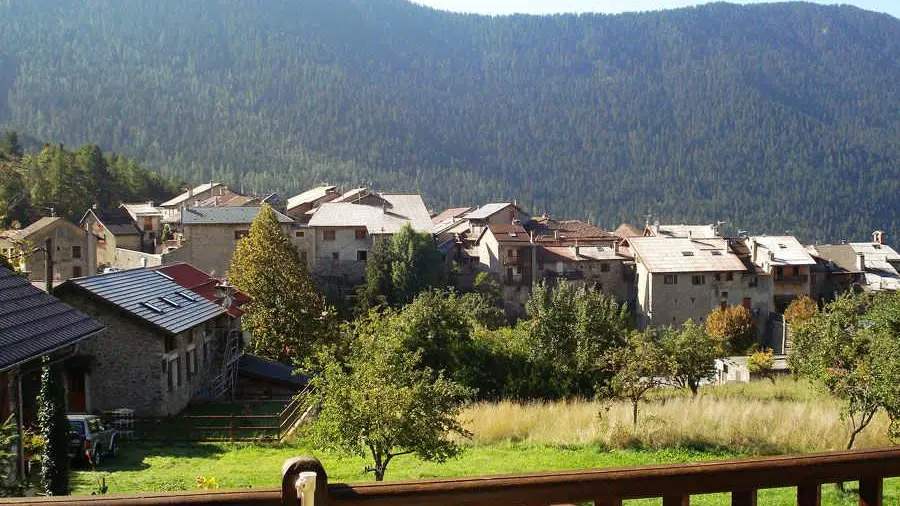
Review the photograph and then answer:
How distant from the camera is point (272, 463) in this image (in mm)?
18938

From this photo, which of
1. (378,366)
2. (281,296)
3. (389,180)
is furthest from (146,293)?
(389,180)

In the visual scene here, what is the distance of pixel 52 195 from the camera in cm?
7044

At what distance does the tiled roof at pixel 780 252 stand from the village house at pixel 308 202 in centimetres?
3707

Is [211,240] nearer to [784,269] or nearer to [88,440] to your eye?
[88,440]

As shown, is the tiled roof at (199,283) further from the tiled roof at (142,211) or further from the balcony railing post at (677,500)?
the tiled roof at (142,211)

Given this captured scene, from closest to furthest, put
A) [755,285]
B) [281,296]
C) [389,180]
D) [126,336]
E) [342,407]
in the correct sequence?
[342,407] → [126,336] → [281,296] → [755,285] → [389,180]

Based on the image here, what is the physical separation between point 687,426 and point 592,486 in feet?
62.1

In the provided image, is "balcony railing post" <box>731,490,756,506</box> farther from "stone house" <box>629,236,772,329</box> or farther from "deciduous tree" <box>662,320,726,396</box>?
"stone house" <box>629,236,772,329</box>

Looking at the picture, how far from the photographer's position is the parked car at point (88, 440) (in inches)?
721

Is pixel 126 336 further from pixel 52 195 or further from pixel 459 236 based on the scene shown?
pixel 52 195

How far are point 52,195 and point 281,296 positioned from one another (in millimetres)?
44680

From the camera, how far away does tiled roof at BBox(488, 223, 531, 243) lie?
61.0 meters

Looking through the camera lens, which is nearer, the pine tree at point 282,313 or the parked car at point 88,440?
the parked car at point 88,440

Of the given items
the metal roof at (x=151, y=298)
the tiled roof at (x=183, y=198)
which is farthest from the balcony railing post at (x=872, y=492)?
the tiled roof at (x=183, y=198)
